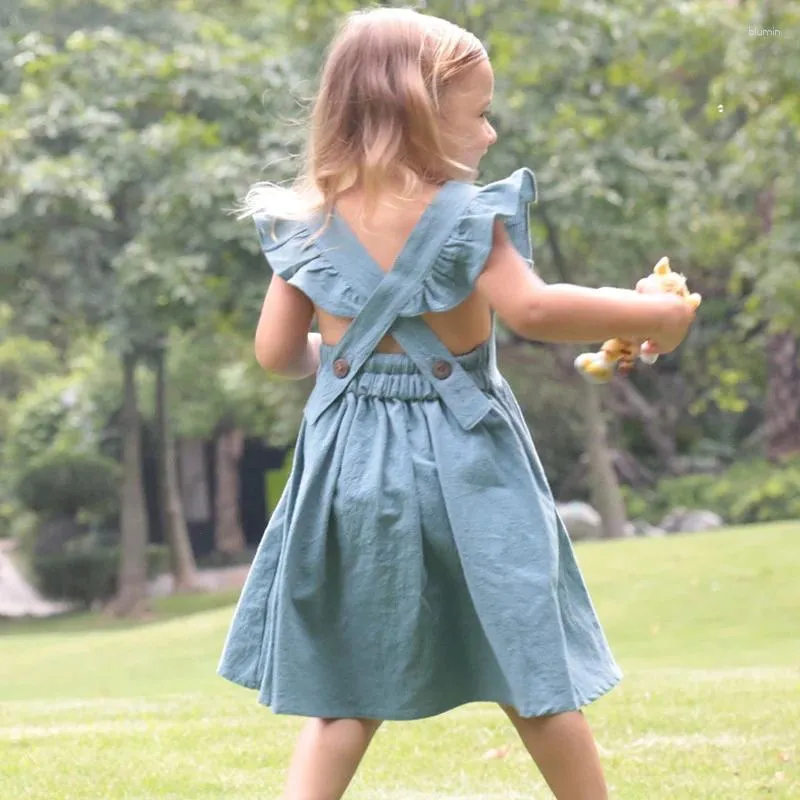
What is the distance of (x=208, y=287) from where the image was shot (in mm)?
13984

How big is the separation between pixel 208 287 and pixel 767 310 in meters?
5.62

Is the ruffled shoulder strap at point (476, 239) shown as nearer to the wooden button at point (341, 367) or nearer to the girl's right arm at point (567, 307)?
the girl's right arm at point (567, 307)

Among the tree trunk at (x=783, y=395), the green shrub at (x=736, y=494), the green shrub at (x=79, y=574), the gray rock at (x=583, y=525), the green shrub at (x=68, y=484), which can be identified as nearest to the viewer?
the gray rock at (x=583, y=525)

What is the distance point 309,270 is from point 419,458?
0.38 m

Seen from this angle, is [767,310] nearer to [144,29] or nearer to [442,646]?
[144,29]

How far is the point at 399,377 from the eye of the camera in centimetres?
262

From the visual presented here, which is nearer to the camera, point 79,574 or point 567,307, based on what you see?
point 567,307

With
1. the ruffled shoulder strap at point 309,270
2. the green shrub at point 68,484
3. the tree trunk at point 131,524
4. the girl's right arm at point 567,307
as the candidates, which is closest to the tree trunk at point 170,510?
the tree trunk at point 131,524

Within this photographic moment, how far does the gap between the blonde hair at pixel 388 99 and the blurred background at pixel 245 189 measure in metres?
7.31

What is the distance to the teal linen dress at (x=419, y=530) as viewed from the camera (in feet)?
8.21

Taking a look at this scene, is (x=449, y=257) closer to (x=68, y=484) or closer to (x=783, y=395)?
(x=68, y=484)

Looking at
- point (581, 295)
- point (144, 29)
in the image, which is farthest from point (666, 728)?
point (144, 29)

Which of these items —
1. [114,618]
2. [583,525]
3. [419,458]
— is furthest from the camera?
[583,525]

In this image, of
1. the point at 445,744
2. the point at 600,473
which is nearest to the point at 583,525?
the point at 600,473
